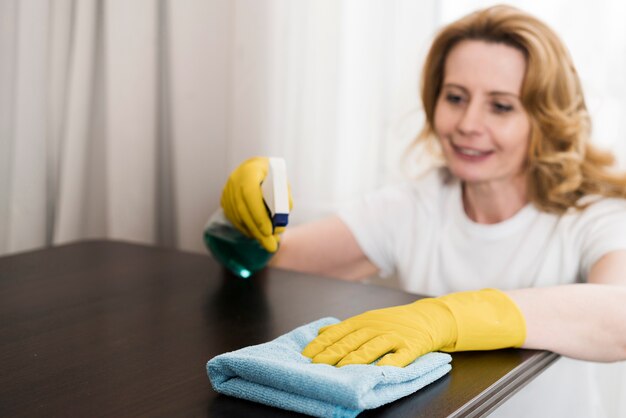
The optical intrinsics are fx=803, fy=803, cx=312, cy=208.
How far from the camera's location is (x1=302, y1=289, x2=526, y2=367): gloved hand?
0.89 metres

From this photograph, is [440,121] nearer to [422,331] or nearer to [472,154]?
[472,154]

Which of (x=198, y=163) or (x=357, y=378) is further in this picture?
(x=198, y=163)

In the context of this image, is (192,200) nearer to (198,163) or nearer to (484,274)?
(198,163)

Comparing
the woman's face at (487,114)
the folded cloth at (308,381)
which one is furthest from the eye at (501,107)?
the folded cloth at (308,381)

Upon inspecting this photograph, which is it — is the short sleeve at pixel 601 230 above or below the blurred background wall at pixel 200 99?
below

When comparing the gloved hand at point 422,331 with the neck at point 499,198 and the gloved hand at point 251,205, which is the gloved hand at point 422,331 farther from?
the neck at point 499,198

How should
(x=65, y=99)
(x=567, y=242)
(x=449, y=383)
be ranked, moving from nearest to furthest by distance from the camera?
(x=449, y=383)
(x=567, y=242)
(x=65, y=99)

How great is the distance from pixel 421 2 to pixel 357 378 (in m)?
1.33

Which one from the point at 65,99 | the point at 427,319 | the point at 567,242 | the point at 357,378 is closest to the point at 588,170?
the point at 567,242

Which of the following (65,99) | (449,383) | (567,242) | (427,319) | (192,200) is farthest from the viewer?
(192,200)

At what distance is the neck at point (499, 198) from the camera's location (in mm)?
1621

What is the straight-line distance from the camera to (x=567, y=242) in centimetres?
151

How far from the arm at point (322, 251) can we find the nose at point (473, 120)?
0.34 m

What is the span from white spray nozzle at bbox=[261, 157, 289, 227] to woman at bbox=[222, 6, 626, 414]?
0.22 feet
